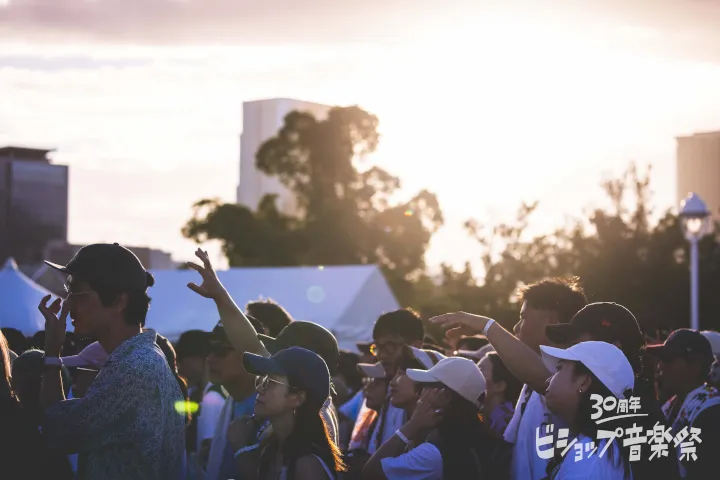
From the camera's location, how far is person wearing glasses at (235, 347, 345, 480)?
14.2ft

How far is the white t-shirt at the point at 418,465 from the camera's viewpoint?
4.95m

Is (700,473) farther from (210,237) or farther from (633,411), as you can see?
(210,237)

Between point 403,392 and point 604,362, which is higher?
point 604,362

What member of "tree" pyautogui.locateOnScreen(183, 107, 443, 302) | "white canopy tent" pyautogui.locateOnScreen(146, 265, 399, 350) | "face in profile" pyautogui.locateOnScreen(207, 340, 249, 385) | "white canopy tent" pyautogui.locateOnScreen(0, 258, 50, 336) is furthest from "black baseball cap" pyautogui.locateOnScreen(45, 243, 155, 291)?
"tree" pyautogui.locateOnScreen(183, 107, 443, 302)

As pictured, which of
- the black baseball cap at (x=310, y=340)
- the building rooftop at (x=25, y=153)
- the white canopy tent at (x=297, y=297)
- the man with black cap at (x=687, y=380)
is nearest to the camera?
the black baseball cap at (x=310, y=340)

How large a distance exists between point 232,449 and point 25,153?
6985 cm

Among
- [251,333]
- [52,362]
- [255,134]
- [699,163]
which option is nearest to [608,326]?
[251,333]

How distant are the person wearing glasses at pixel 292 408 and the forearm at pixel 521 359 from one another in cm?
104

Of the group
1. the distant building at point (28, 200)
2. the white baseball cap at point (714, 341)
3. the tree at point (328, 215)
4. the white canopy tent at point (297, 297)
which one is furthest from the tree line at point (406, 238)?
the distant building at point (28, 200)

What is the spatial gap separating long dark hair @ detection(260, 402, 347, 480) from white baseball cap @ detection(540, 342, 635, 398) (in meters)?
1.06

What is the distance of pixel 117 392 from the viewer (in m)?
3.77

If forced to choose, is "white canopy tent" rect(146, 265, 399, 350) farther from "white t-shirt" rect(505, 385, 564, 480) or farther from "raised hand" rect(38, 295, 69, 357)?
"raised hand" rect(38, 295, 69, 357)

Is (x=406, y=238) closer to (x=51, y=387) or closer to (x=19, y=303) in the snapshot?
(x=19, y=303)

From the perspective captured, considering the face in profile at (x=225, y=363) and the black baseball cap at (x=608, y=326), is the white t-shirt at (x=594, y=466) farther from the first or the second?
the face in profile at (x=225, y=363)
